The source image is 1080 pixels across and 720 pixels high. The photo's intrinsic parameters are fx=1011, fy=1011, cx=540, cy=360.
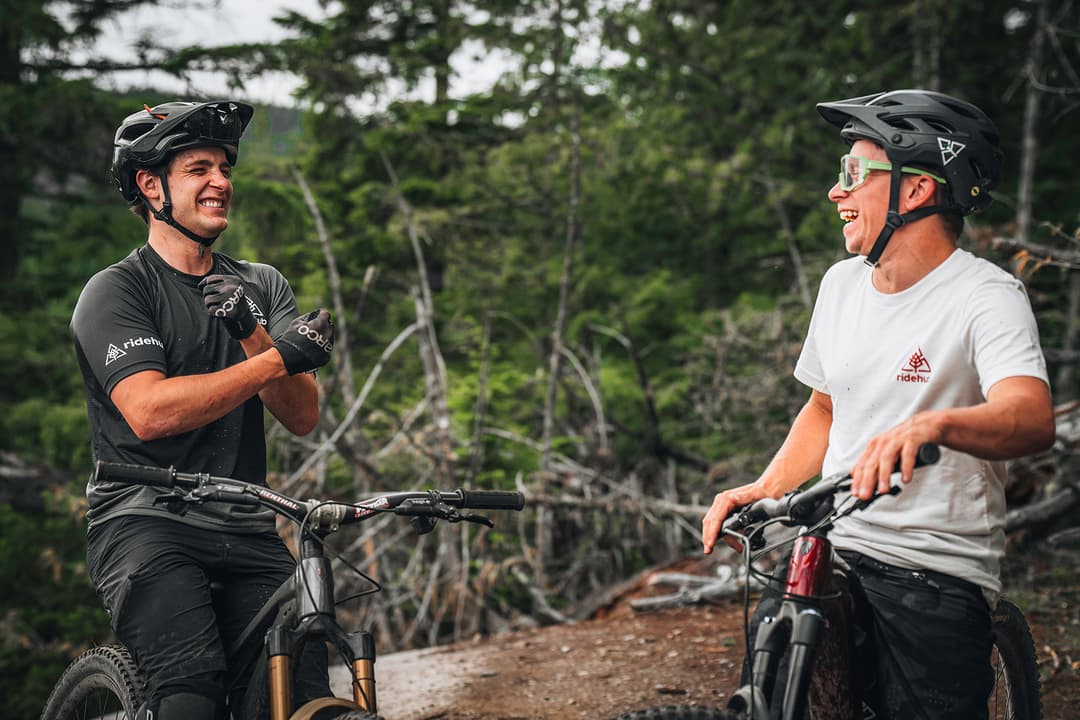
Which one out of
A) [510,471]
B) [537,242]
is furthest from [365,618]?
[537,242]

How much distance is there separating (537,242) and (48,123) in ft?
23.1

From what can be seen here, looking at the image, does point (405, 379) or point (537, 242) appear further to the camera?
point (537, 242)

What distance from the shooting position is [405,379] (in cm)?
1292

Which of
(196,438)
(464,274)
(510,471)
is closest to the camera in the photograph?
(196,438)

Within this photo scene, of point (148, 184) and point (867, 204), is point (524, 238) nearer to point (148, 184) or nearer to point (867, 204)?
point (148, 184)

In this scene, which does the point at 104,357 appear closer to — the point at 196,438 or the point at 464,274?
the point at 196,438

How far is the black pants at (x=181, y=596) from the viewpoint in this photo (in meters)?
2.87

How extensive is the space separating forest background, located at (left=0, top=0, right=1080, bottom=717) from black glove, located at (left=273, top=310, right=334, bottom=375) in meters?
6.12

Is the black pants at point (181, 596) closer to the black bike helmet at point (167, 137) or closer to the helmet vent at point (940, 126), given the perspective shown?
the black bike helmet at point (167, 137)

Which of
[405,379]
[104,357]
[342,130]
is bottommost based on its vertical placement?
[405,379]

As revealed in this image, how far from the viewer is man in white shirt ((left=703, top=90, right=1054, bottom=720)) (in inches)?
101

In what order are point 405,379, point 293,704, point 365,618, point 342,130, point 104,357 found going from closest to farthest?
point 293,704, point 104,357, point 365,618, point 405,379, point 342,130

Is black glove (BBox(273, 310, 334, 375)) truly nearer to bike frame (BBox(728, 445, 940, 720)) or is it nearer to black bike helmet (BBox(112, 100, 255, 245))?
black bike helmet (BBox(112, 100, 255, 245))

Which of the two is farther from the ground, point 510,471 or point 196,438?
point 196,438
